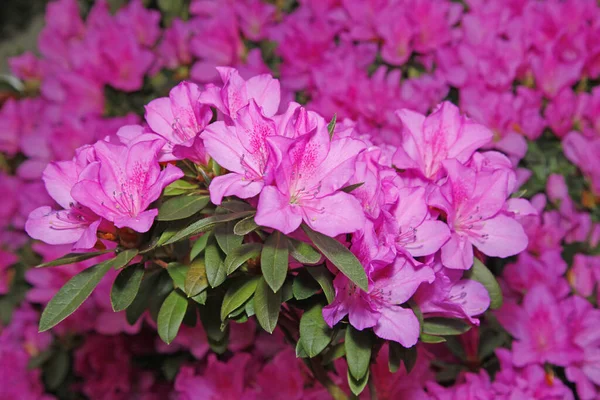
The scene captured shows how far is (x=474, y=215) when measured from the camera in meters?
0.95

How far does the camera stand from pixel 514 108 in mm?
1561

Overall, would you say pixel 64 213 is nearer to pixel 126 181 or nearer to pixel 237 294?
pixel 126 181

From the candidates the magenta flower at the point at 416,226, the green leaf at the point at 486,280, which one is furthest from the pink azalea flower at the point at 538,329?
the magenta flower at the point at 416,226

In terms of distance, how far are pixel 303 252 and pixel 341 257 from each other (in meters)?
0.06

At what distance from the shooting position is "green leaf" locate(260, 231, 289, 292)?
83 cm

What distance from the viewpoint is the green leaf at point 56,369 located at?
1741mm

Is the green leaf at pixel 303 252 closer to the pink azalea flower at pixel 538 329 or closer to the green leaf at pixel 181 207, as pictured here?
the green leaf at pixel 181 207

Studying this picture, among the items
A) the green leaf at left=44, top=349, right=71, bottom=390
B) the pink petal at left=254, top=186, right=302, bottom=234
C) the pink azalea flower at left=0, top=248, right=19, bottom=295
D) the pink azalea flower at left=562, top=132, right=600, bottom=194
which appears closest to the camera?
the pink petal at left=254, top=186, right=302, bottom=234

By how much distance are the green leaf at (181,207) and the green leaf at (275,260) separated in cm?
10

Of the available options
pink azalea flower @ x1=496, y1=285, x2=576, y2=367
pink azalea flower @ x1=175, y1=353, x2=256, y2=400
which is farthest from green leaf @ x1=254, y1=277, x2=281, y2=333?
pink azalea flower @ x1=496, y1=285, x2=576, y2=367

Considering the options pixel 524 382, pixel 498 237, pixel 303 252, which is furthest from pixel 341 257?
pixel 524 382

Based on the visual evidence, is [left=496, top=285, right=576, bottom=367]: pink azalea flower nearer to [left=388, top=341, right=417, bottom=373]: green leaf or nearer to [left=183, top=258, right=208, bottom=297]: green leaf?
[left=388, top=341, right=417, bottom=373]: green leaf

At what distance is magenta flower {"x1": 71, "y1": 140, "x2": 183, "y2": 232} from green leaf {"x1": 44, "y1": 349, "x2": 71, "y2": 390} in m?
1.04

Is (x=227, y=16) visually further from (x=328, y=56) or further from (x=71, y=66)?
(x=71, y=66)
